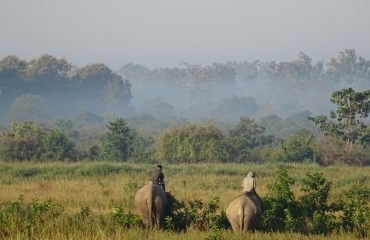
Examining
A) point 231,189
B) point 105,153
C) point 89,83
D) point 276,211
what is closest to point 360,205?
point 276,211

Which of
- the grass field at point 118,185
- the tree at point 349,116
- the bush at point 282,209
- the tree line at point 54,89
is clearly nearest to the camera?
the grass field at point 118,185

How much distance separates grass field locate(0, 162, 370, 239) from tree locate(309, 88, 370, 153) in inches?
207

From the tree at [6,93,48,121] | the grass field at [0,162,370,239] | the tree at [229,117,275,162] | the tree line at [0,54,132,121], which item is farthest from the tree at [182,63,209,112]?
the grass field at [0,162,370,239]

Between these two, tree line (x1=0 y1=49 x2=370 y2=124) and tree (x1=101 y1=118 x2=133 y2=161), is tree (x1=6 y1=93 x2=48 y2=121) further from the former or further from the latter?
tree (x1=101 y1=118 x2=133 y2=161)

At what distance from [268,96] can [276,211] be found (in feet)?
534

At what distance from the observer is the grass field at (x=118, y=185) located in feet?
35.3

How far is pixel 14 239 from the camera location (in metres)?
9.45

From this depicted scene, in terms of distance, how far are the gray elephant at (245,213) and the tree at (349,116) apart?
898 inches

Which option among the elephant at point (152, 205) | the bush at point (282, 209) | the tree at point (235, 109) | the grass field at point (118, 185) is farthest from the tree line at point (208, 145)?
the tree at point (235, 109)

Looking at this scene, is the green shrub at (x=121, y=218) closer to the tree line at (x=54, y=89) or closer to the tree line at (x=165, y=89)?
the tree line at (x=165, y=89)

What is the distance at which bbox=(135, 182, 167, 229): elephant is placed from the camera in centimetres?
1175

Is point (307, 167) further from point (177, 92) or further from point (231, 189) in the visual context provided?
point (177, 92)

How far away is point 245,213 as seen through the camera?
1101cm

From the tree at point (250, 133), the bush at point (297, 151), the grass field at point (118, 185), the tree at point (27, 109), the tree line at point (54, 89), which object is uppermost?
the tree line at point (54, 89)
